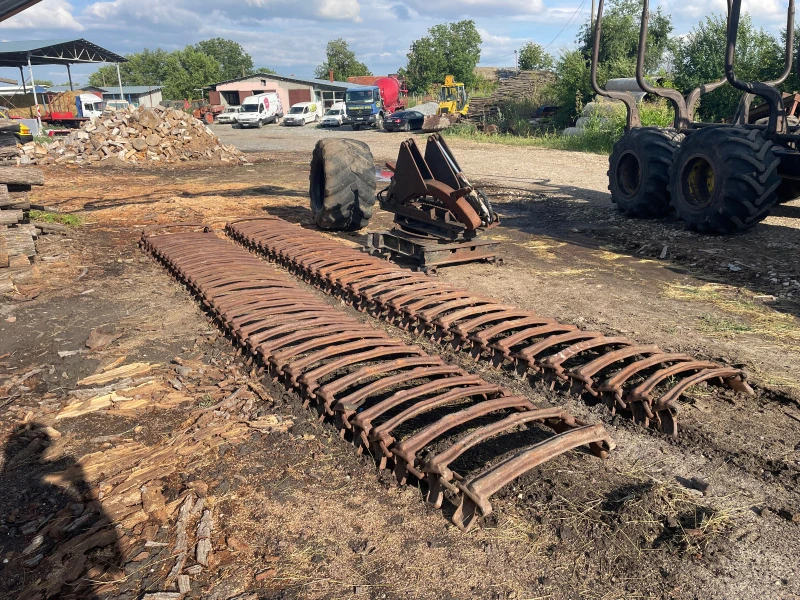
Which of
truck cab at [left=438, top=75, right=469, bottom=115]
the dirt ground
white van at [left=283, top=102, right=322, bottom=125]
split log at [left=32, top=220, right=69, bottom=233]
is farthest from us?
white van at [left=283, top=102, right=322, bottom=125]

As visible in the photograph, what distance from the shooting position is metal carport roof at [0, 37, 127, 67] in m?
30.4

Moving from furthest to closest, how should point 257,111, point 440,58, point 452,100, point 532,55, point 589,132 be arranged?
point 440,58 → point 532,55 → point 257,111 → point 452,100 → point 589,132

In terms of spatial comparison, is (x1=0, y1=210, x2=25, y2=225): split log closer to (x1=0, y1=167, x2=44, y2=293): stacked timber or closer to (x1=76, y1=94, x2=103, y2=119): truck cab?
(x1=0, y1=167, x2=44, y2=293): stacked timber

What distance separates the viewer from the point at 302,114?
42.6 metres

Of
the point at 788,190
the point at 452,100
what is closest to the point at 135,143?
the point at 788,190

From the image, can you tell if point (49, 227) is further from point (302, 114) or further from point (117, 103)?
point (117, 103)

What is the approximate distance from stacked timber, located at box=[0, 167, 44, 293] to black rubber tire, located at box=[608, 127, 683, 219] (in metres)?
8.56

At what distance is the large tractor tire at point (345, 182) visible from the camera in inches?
343

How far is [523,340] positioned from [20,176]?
23.5ft

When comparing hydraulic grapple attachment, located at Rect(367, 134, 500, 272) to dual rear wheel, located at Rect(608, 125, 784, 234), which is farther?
dual rear wheel, located at Rect(608, 125, 784, 234)

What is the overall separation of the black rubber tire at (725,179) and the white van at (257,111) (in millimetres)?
35387

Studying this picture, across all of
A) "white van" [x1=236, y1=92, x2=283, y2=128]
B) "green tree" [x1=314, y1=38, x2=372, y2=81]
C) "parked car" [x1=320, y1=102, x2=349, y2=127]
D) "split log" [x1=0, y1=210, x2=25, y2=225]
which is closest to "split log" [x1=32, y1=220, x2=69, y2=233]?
"split log" [x1=0, y1=210, x2=25, y2=225]

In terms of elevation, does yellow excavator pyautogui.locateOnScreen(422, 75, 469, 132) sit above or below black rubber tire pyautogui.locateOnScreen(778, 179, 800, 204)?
above

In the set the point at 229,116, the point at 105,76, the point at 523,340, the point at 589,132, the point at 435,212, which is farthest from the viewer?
the point at 105,76
